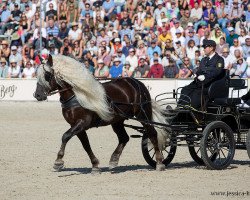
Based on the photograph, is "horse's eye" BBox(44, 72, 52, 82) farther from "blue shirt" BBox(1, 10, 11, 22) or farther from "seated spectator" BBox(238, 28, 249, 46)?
"blue shirt" BBox(1, 10, 11, 22)

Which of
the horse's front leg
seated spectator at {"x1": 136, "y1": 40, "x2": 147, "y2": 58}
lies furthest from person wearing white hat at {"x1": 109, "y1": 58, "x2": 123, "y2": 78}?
the horse's front leg

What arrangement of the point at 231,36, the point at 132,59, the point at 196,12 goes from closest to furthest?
the point at 231,36 < the point at 132,59 < the point at 196,12

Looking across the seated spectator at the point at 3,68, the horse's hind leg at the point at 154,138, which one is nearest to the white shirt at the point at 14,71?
the seated spectator at the point at 3,68

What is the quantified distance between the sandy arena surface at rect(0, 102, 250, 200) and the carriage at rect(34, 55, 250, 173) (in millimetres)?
357

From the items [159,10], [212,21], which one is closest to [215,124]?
[212,21]

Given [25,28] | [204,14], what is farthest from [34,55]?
[204,14]

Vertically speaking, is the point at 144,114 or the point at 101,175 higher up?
the point at 144,114

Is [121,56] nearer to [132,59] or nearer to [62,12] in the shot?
[132,59]

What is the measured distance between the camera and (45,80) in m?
12.6

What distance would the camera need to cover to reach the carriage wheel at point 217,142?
12852 mm

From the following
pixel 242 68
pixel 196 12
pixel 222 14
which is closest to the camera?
pixel 242 68

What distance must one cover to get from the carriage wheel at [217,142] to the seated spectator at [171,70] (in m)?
13.3

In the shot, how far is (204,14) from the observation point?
92.8ft

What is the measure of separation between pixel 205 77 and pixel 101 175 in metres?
2.33
